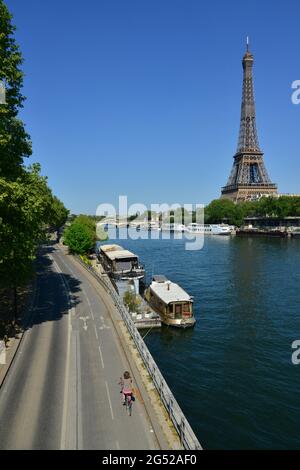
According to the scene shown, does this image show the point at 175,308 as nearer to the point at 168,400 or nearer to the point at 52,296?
the point at 52,296

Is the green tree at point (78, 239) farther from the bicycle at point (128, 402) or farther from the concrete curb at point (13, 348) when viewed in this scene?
the bicycle at point (128, 402)

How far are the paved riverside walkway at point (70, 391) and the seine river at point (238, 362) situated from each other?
5.70m

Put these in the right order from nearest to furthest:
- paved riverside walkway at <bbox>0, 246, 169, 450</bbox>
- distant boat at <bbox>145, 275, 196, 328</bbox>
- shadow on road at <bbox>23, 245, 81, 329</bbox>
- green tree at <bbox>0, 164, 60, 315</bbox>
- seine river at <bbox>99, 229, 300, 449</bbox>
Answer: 1. paved riverside walkway at <bbox>0, 246, 169, 450</bbox>
2. seine river at <bbox>99, 229, 300, 449</bbox>
3. green tree at <bbox>0, 164, 60, 315</bbox>
4. shadow on road at <bbox>23, 245, 81, 329</bbox>
5. distant boat at <bbox>145, 275, 196, 328</bbox>

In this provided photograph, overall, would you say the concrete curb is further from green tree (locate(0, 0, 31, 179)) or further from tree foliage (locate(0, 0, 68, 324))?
green tree (locate(0, 0, 31, 179))

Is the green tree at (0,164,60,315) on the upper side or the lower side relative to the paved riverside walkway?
upper

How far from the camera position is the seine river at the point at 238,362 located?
23703 millimetres

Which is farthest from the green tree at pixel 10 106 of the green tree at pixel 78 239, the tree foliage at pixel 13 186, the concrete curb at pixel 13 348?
the green tree at pixel 78 239

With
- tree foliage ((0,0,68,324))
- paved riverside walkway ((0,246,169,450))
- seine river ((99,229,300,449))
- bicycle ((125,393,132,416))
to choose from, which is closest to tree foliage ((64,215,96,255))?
seine river ((99,229,300,449))

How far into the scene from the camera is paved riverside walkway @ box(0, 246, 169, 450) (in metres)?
17.8

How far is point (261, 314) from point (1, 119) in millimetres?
36107

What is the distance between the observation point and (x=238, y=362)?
33469mm

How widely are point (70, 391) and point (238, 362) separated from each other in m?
16.8

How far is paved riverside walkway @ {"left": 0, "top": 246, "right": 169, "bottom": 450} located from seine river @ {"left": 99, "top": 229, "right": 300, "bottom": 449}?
5702mm
